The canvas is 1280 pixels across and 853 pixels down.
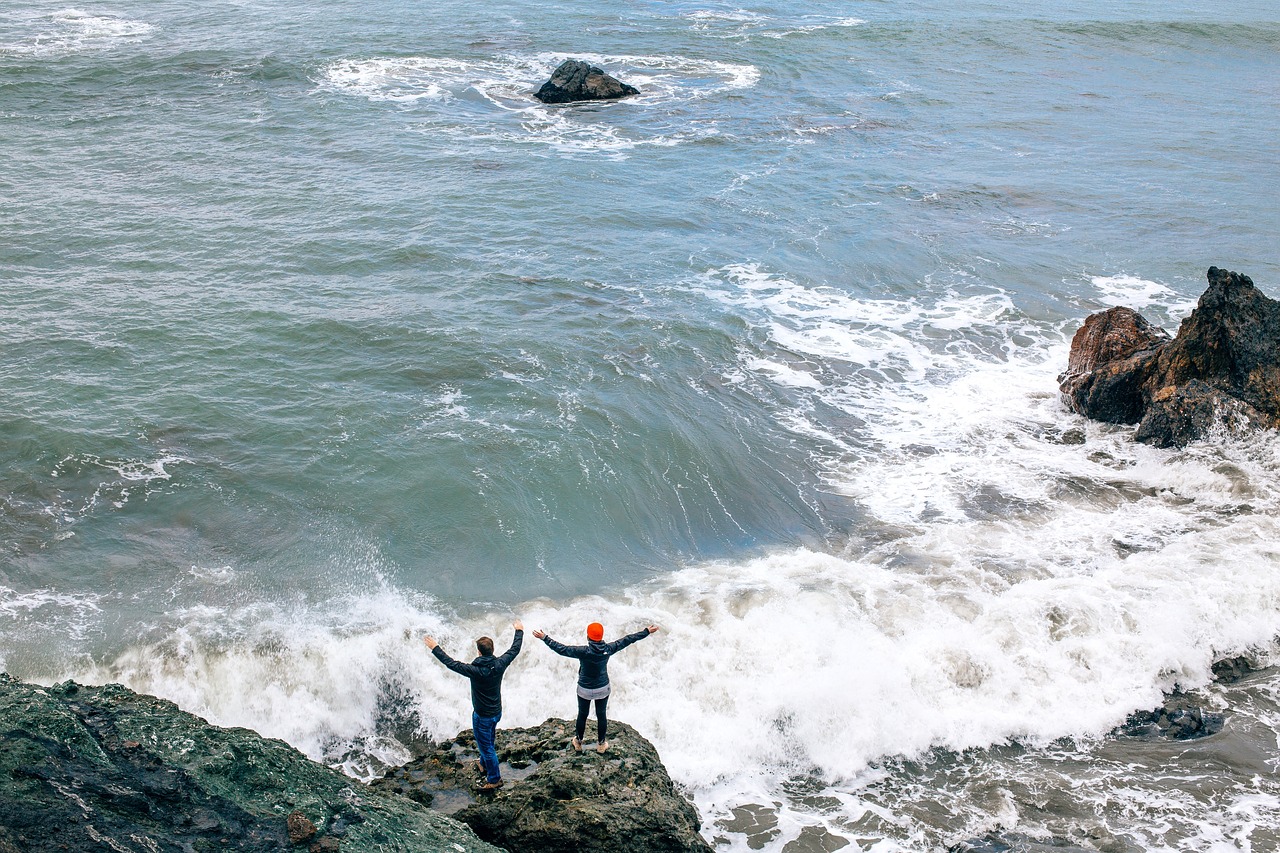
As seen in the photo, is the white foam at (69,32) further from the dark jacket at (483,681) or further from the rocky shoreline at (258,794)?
the dark jacket at (483,681)

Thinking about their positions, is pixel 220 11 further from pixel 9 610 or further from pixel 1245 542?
pixel 1245 542

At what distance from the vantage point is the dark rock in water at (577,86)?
38438mm

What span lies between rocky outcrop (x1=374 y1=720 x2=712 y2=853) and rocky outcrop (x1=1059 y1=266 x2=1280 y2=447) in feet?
41.5

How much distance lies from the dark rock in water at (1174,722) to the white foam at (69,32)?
41.9 m

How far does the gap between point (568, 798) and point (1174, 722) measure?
25.2ft

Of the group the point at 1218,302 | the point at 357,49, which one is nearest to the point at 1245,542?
the point at 1218,302

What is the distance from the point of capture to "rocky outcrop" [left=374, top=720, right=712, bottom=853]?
8.45 metres

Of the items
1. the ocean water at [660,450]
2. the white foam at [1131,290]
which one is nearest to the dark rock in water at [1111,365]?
the ocean water at [660,450]

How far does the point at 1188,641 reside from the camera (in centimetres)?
1288

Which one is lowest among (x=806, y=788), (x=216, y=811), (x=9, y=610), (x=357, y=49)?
(x=806, y=788)

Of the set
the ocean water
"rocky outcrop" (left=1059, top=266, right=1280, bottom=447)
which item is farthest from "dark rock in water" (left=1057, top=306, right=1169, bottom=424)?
the ocean water

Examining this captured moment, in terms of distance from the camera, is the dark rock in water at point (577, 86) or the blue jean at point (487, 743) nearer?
the blue jean at point (487, 743)

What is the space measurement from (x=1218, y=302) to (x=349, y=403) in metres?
15.8

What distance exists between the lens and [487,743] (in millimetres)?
9039
